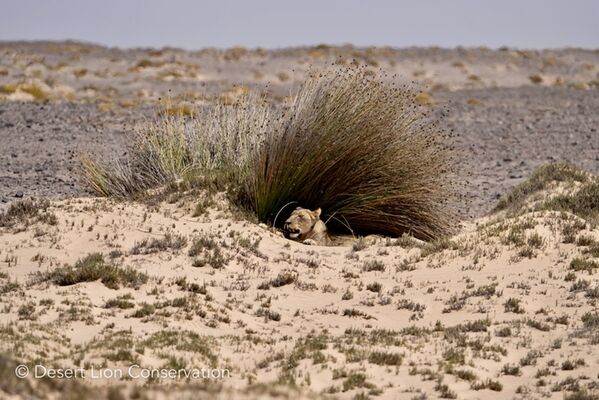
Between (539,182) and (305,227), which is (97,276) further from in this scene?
(539,182)

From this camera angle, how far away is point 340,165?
11.3m

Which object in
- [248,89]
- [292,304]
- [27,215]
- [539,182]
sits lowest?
[292,304]


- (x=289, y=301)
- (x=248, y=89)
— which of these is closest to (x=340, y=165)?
(x=289, y=301)

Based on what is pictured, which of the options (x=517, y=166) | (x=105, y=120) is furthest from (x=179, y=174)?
(x=105, y=120)

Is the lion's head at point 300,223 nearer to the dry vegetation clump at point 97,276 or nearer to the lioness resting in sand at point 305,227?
the lioness resting in sand at point 305,227

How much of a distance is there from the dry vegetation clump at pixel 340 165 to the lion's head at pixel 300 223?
14.7 inches

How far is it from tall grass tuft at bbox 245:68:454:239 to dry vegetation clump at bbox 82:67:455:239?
11mm

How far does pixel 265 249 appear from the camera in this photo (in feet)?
34.2

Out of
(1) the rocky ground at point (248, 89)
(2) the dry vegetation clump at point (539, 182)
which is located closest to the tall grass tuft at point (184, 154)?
(1) the rocky ground at point (248, 89)

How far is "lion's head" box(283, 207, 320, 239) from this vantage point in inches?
429

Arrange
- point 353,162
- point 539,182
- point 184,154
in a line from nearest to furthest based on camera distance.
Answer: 1. point 353,162
2. point 184,154
3. point 539,182

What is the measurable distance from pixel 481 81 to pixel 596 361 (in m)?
35.7

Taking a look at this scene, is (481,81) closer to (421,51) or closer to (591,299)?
(421,51)

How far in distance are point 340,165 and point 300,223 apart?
2.75 ft
